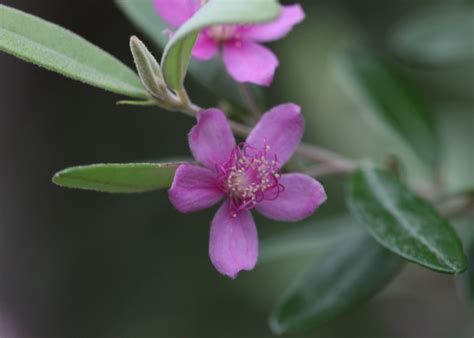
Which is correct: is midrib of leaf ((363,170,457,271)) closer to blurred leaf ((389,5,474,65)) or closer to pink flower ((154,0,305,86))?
pink flower ((154,0,305,86))

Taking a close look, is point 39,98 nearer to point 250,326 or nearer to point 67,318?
point 67,318

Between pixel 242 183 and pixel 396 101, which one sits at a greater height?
pixel 242 183

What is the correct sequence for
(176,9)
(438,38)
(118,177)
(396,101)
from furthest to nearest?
(438,38) → (396,101) → (176,9) → (118,177)

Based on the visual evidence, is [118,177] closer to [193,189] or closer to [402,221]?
[193,189]

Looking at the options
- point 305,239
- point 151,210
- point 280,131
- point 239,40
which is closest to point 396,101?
point 305,239

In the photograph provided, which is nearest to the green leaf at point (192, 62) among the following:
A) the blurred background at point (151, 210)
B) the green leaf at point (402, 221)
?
the green leaf at point (402, 221)

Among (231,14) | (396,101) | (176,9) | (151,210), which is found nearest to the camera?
(231,14)
